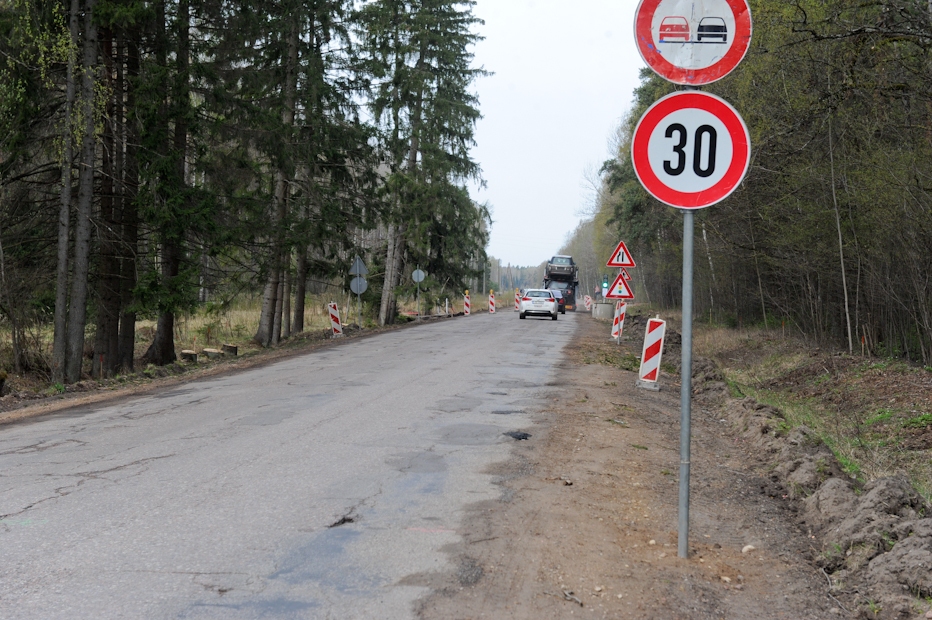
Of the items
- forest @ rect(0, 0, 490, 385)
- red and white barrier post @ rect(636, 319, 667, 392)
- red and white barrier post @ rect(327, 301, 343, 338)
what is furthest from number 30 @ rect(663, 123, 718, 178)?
red and white barrier post @ rect(327, 301, 343, 338)

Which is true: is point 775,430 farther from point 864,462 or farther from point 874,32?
point 874,32

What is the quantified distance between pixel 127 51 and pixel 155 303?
5969 mm

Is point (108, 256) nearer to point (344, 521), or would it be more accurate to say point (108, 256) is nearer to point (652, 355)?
point (652, 355)

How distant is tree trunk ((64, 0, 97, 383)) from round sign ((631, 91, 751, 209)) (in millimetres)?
14389

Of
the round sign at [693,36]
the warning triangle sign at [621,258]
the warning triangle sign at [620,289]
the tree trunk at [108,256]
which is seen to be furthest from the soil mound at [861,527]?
the tree trunk at [108,256]

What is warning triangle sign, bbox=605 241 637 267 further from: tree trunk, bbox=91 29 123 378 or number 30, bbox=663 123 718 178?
number 30, bbox=663 123 718 178

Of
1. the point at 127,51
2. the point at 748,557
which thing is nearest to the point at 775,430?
the point at 748,557

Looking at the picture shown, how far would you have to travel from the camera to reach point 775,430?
362 inches

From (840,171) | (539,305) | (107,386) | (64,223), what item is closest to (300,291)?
(64,223)

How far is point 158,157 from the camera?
18.4m

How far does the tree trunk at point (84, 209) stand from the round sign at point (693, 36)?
14.2 metres

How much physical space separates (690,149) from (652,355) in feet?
30.4

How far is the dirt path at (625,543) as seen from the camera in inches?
172

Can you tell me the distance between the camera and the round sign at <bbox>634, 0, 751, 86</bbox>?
5211 mm
